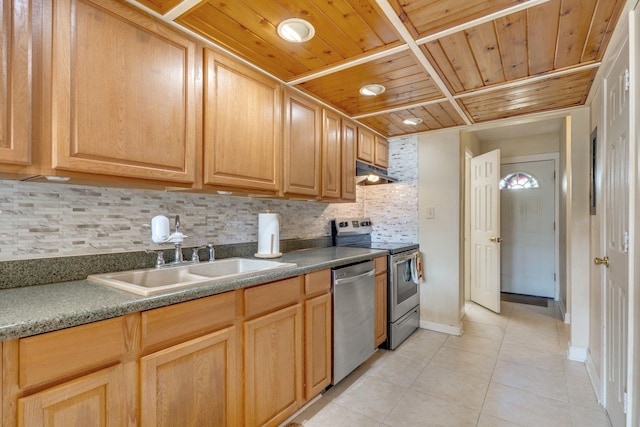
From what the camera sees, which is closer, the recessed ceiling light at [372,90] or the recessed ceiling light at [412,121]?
the recessed ceiling light at [372,90]

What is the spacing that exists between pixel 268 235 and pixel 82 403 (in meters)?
1.34

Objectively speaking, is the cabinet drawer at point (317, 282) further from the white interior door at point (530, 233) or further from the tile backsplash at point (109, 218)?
the white interior door at point (530, 233)

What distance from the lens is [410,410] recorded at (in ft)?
6.06

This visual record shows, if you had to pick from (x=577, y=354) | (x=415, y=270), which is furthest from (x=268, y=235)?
(x=577, y=354)

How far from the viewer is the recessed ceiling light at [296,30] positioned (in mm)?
1433

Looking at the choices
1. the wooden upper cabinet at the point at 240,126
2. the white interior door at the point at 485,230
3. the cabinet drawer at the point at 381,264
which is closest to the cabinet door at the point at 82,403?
the wooden upper cabinet at the point at 240,126

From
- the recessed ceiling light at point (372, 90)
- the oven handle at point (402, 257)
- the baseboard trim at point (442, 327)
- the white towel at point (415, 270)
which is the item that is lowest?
the baseboard trim at point (442, 327)

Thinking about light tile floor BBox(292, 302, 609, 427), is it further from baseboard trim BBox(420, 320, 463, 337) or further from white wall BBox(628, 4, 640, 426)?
white wall BBox(628, 4, 640, 426)

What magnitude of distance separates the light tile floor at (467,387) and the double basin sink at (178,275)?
3.13ft

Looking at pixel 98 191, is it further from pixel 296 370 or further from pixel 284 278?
pixel 296 370

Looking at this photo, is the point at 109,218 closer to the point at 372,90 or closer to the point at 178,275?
the point at 178,275

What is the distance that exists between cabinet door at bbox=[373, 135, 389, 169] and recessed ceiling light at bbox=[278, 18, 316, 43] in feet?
5.91

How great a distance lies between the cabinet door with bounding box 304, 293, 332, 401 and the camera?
5.92 feet

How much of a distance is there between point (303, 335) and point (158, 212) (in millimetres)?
1082
